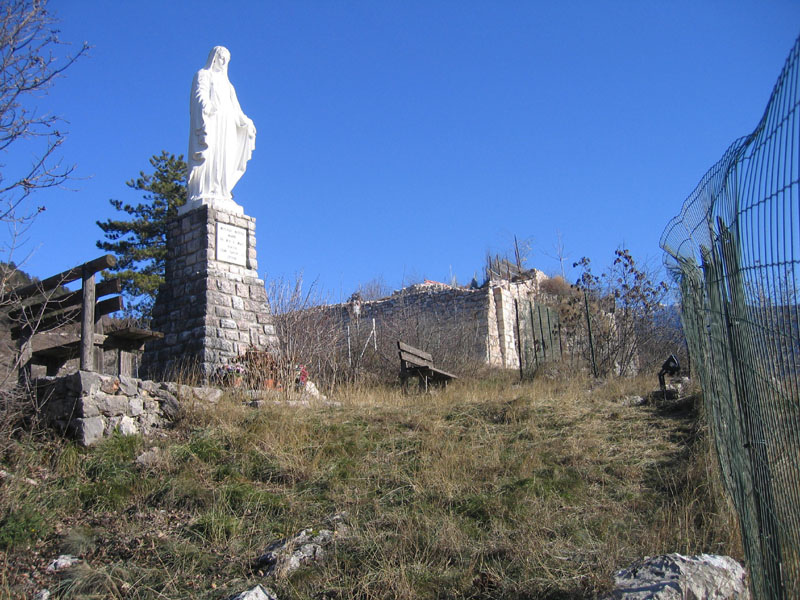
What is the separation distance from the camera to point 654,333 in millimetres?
14312

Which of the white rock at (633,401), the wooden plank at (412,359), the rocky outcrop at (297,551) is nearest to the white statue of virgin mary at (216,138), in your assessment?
the wooden plank at (412,359)

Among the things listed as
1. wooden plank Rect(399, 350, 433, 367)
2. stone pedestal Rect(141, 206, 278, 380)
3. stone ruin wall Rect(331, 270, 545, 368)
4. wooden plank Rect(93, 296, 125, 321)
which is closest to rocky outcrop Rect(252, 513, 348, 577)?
wooden plank Rect(93, 296, 125, 321)

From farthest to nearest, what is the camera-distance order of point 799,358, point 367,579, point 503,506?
point 503,506
point 367,579
point 799,358

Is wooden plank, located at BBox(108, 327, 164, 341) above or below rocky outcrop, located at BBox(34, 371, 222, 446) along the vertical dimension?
above

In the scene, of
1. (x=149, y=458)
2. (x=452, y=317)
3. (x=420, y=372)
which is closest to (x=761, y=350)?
(x=149, y=458)

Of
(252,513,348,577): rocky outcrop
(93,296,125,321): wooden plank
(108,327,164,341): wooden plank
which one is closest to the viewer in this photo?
Answer: (252,513,348,577): rocky outcrop

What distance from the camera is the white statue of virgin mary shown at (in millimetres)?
11828

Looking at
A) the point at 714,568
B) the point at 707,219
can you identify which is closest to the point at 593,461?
the point at 714,568

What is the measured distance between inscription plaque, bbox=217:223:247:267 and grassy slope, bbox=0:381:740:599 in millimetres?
3858

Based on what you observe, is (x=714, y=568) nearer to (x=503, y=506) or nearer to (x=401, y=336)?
(x=503, y=506)

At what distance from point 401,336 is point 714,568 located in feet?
42.8

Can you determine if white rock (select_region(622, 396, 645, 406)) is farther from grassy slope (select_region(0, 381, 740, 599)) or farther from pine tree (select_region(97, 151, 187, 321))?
pine tree (select_region(97, 151, 187, 321))

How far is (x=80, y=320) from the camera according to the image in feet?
26.6

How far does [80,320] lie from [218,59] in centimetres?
616
